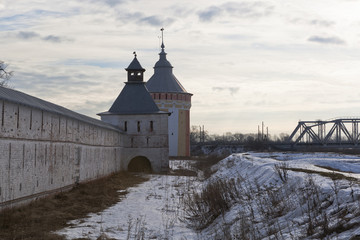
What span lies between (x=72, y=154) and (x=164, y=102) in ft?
116

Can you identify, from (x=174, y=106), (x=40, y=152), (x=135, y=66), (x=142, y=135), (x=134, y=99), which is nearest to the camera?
(x=40, y=152)

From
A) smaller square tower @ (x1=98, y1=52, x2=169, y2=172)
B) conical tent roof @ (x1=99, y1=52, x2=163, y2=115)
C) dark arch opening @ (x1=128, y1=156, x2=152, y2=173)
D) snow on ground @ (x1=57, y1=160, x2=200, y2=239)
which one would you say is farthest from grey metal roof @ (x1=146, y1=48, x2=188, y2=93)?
snow on ground @ (x1=57, y1=160, x2=200, y2=239)

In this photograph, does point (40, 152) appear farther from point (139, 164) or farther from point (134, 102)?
point (134, 102)

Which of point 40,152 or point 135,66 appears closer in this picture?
point 40,152

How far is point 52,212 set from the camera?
13.7 m

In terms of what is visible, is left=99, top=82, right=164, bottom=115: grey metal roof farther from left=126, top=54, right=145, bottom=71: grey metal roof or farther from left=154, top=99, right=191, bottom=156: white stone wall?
left=154, top=99, right=191, bottom=156: white stone wall

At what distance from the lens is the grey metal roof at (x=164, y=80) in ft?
183

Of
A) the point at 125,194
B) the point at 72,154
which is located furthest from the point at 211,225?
the point at 72,154

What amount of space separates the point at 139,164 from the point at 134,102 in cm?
469

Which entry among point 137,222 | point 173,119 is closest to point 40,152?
point 137,222

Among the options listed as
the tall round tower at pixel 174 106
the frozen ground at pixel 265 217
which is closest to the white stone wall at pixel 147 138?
the tall round tower at pixel 174 106

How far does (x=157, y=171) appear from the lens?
119 feet

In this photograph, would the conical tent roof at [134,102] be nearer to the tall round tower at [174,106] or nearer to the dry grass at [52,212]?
the tall round tower at [174,106]

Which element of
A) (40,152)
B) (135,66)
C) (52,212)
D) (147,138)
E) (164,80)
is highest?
(164,80)
